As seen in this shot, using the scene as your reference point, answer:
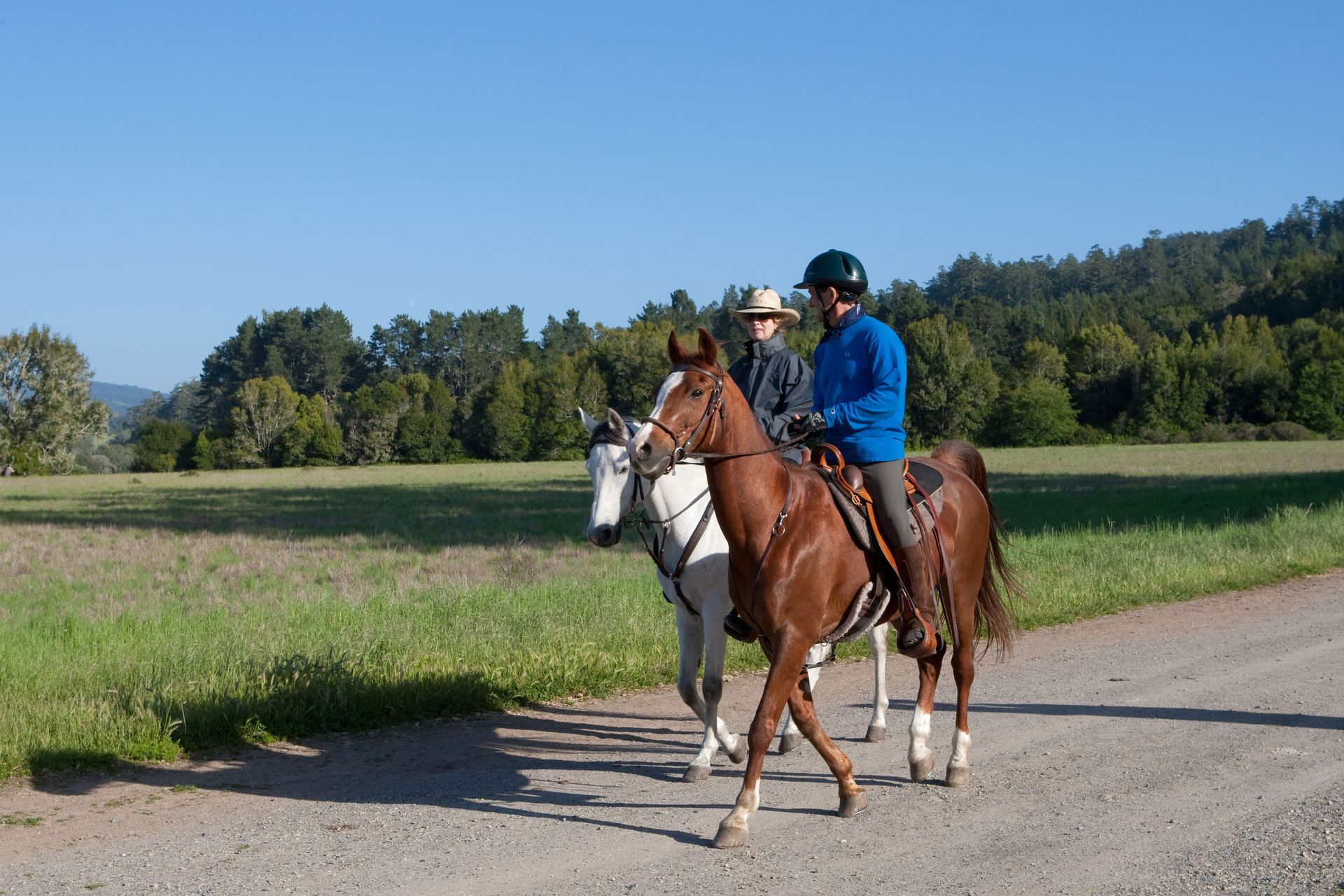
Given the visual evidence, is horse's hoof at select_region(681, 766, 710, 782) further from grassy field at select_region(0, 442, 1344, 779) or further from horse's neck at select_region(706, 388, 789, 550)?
grassy field at select_region(0, 442, 1344, 779)

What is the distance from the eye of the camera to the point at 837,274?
595 centimetres

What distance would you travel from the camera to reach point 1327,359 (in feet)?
301

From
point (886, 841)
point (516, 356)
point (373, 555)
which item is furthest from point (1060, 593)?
point (516, 356)

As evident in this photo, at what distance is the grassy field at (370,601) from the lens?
24.6 feet

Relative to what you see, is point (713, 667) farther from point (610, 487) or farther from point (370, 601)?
point (370, 601)

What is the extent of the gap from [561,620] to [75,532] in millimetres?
20935

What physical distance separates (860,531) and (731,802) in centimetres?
161

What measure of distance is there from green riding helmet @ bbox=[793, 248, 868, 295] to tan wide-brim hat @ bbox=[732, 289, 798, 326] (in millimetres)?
1397

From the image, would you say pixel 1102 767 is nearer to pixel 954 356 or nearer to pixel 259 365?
pixel 954 356

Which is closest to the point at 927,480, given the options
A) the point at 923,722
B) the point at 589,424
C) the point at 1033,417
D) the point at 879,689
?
the point at 923,722

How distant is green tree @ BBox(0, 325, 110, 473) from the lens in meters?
81.1

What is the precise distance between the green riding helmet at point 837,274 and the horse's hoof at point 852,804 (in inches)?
102

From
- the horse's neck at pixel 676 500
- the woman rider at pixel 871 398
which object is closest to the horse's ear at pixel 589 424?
the horse's neck at pixel 676 500

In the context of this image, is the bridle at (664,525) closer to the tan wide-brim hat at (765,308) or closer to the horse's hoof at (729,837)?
the tan wide-brim hat at (765,308)
